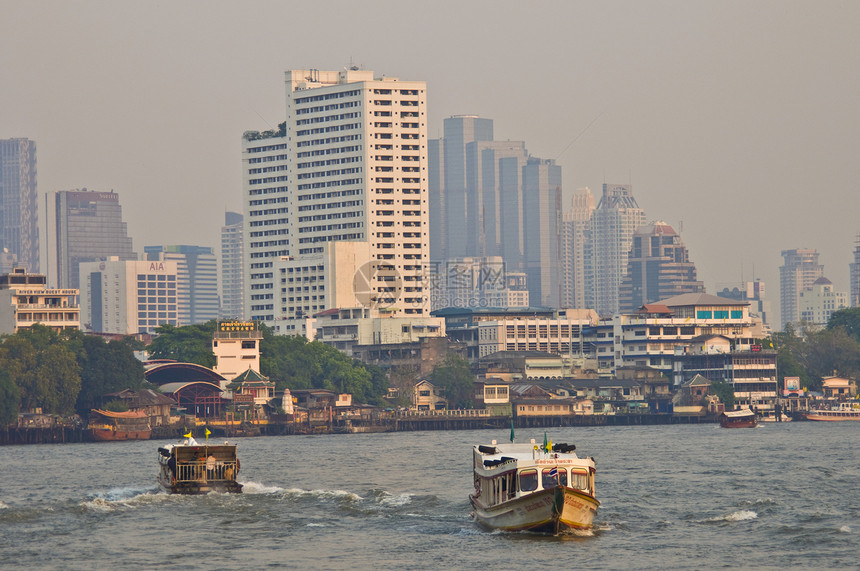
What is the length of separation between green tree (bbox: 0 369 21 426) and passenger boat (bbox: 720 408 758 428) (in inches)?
3285

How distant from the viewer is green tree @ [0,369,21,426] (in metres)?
163

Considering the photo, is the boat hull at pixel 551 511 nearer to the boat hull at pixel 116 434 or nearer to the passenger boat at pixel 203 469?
the passenger boat at pixel 203 469

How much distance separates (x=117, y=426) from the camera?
16750 cm

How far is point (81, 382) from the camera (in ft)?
572

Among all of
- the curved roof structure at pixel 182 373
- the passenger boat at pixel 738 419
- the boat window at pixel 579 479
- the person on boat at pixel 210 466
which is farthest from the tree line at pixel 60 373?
the boat window at pixel 579 479

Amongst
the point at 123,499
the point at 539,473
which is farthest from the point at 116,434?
the point at 539,473

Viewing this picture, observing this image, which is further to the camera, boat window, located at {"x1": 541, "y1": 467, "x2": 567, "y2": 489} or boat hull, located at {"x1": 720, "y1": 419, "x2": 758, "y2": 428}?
boat hull, located at {"x1": 720, "y1": 419, "x2": 758, "y2": 428}

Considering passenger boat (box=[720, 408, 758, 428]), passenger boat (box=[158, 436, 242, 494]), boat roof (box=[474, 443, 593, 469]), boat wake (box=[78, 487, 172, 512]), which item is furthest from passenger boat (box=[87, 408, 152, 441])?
boat roof (box=[474, 443, 593, 469])

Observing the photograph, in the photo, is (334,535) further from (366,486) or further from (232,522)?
(366,486)

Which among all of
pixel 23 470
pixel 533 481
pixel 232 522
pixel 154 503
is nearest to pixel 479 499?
pixel 533 481

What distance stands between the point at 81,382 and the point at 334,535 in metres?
110

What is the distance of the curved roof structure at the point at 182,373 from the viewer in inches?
7298

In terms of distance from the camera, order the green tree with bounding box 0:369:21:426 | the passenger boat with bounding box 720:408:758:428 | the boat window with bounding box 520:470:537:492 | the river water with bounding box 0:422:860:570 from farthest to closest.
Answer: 1. the passenger boat with bounding box 720:408:758:428
2. the green tree with bounding box 0:369:21:426
3. the boat window with bounding box 520:470:537:492
4. the river water with bounding box 0:422:860:570

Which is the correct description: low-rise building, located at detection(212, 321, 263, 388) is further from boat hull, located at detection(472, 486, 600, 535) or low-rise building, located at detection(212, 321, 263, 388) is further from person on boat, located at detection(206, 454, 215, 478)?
boat hull, located at detection(472, 486, 600, 535)
